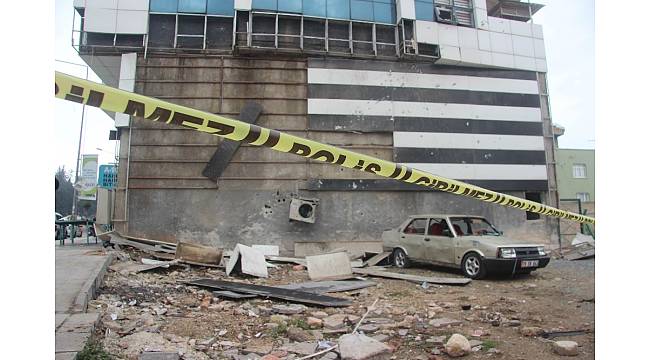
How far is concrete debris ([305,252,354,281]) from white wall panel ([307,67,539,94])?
5.95 meters

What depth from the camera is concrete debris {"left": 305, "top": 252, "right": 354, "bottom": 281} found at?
7438 mm

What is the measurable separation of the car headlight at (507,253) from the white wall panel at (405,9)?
256 inches

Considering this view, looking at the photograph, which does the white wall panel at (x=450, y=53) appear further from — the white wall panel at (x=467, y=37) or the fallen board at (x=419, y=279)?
the fallen board at (x=419, y=279)

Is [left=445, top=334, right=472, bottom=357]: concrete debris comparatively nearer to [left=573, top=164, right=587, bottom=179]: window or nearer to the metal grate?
[left=573, top=164, right=587, bottom=179]: window

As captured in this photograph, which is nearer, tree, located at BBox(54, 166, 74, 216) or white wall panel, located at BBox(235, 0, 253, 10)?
tree, located at BBox(54, 166, 74, 216)

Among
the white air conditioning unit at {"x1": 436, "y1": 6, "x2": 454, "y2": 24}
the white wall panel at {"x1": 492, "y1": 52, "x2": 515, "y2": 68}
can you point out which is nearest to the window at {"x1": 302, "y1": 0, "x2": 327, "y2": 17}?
the white air conditioning unit at {"x1": 436, "y1": 6, "x2": 454, "y2": 24}

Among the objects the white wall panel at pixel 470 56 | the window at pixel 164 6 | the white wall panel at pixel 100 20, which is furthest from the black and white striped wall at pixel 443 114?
the white wall panel at pixel 100 20

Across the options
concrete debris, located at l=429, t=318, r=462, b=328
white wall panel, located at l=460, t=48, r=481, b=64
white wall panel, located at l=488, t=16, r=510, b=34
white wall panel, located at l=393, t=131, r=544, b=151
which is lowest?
concrete debris, located at l=429, t=318, r=462, b=328

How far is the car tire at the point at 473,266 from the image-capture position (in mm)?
7064

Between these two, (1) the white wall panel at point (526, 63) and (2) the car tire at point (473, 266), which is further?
(1) the white wall panel at point (526, 63)

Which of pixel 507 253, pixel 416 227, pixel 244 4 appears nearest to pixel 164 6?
pixel 244 4
